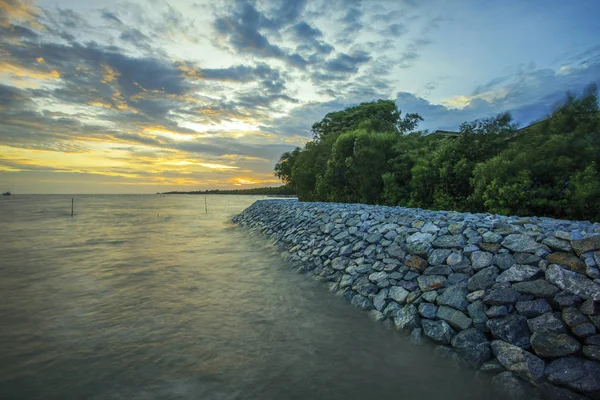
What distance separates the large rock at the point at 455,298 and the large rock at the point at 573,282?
3.59 ft

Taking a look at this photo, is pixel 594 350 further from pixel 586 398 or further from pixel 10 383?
pixel 10 383

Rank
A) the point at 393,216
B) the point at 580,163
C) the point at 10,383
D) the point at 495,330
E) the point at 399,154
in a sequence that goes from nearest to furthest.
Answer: the point at 10,383 < the point at 495,330 < the point at 580,163 < the point at 393,216 < the point at 399,154

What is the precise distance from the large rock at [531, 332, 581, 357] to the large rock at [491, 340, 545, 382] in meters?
0.12

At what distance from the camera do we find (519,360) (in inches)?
141

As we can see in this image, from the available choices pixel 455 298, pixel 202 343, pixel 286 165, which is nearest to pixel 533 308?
pixel 455 298

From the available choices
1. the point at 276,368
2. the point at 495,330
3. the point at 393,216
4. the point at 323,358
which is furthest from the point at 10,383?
the point at 393,216

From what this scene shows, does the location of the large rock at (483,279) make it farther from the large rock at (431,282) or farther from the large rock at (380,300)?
the large rock at (380,300)

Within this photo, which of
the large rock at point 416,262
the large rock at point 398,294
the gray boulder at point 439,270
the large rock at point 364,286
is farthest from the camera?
the large rock at point 364,286

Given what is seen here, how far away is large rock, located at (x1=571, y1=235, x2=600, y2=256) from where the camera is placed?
13.4 ft

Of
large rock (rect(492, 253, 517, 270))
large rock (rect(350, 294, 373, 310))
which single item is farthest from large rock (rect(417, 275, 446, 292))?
large rock (rect(350, 294, 373, 310))

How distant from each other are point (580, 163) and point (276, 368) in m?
9.30

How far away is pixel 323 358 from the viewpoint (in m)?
4.31

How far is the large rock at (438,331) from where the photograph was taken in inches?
172

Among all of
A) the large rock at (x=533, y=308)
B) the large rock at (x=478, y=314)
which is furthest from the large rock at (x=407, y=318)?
the large rock at (x=533, y=308)
